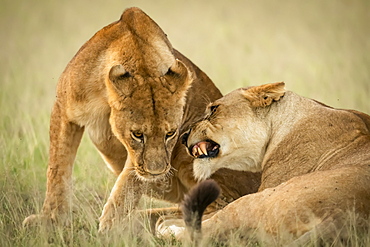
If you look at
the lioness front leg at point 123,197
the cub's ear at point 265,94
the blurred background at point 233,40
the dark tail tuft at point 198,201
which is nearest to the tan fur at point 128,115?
the lioness front leg at point 123,197

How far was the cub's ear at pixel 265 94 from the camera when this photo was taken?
4.91 metres

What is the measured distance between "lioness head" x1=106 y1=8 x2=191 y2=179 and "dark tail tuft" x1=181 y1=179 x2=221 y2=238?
83 centimetres

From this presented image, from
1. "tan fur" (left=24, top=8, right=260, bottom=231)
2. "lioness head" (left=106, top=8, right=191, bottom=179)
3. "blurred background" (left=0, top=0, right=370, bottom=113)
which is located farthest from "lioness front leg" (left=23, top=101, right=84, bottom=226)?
"blurred background" (left=0, top=0, right=370, bottom=113)

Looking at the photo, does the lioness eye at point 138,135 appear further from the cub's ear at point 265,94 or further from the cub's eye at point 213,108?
the cub's ear at point 265,94

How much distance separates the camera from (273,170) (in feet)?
15.3

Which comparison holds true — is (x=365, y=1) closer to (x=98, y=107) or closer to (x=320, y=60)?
(x=320, y=60)

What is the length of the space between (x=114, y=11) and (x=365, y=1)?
5.62 m

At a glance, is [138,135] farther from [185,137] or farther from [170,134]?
[185,137]

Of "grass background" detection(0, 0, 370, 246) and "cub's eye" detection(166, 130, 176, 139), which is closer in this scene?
"cub's eye" detection(166, 130, 176, 139)

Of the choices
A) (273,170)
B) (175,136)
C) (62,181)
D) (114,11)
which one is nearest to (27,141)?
(62,181)

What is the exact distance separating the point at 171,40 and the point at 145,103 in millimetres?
9101

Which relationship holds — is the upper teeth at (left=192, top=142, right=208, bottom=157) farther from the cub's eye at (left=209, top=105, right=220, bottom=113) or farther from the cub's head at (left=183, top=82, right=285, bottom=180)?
the cub's eye at (left=209, top=105, right=220, bottom=113)

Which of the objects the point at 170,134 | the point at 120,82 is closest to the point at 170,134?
the point at 170,134

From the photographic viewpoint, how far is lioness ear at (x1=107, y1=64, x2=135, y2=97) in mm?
4637
